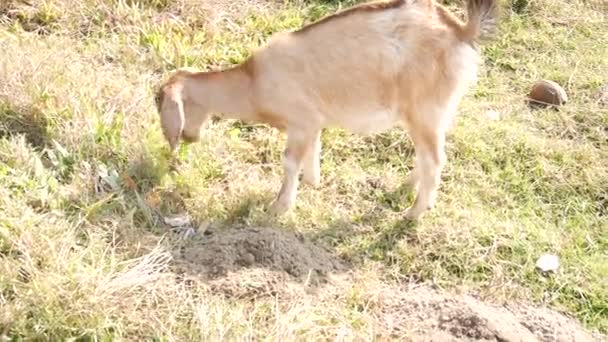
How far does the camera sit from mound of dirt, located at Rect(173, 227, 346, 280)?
3.90m

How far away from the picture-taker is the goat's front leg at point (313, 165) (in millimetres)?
4613

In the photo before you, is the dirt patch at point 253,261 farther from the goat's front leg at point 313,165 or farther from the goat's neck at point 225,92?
the goat's neck at point 225,92

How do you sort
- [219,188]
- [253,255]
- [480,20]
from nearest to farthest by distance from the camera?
[253,255] → [480,20] → [219,188]

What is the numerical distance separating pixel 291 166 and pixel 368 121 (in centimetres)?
52

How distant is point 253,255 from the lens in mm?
3975

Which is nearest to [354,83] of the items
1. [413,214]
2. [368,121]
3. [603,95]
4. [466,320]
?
[368,121]

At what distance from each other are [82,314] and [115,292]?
18cm

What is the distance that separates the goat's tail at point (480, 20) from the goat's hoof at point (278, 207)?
142 centimetres

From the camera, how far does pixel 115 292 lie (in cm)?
353

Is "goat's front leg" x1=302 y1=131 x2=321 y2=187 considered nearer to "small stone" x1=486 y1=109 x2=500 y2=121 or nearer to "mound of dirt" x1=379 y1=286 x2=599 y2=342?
"mound of dirt" x1=379 y1=286 x2=599 y2=342

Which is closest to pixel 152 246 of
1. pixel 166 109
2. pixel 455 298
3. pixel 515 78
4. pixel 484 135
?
pixel 166 109

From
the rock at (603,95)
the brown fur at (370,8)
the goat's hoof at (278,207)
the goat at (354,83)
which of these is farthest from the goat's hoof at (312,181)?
the rock at (603,95)

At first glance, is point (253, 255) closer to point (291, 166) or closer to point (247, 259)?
point (247, 259)

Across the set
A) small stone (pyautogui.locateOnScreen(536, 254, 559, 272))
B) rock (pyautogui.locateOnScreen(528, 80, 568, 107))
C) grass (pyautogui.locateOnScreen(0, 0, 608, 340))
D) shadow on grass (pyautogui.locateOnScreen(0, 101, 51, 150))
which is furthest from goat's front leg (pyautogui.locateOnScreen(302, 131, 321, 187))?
rock (pyautogui.locateOnScreen(528, 80, 568, 107))
